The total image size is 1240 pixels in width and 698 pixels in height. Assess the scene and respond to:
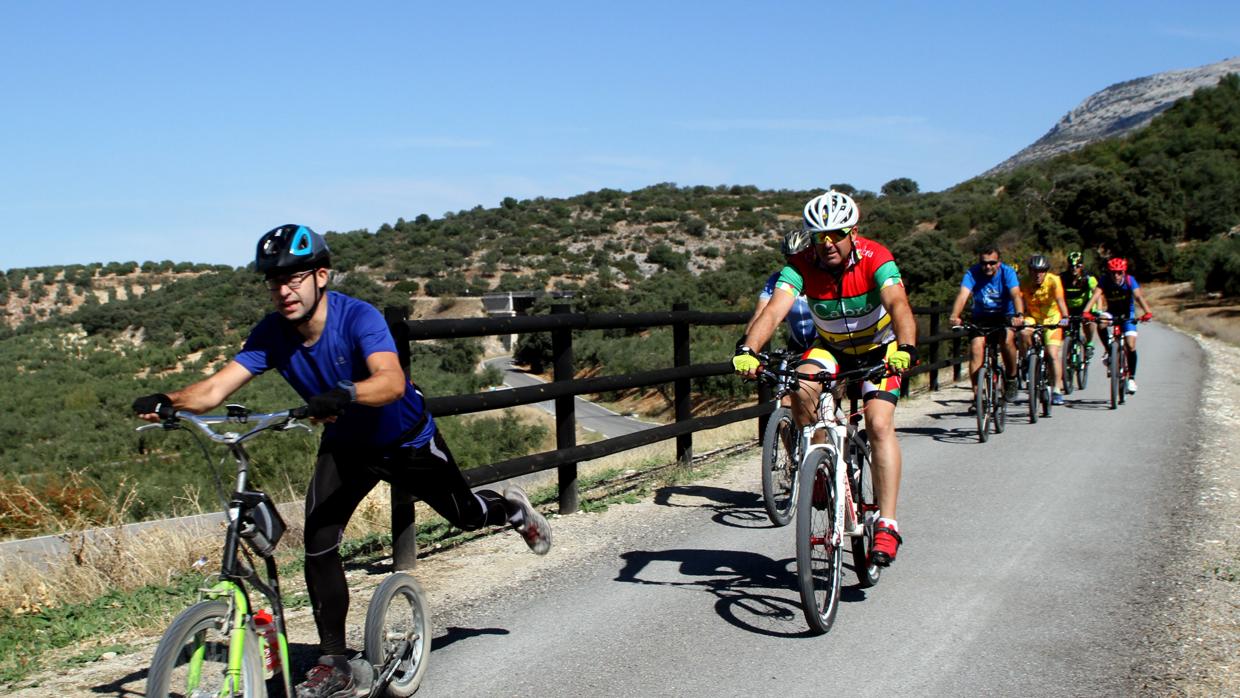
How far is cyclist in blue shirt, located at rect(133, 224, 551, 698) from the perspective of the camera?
410 cm

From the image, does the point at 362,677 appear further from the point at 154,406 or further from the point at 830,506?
the point at 830,506

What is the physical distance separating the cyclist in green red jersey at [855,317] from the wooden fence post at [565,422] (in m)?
2.13

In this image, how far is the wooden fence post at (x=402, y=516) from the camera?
6656mm

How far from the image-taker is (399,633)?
4668 millimetres

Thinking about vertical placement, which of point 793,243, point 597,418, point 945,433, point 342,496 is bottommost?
point 597,418

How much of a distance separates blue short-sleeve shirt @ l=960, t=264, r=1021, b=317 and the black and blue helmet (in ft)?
31.8

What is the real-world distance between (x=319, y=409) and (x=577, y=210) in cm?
10514

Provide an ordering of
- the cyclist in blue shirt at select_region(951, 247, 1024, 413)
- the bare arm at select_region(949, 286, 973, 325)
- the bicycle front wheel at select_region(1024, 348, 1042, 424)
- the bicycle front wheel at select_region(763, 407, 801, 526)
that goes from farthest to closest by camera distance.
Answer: the bicycle front wheel at select_region(1024, 348, 1042, 424)
the cyclist in blue shirt at select_region(951, 247, 1024, 413)
the bare arm at select_region(949, 286, 973, 325)
the bicycle front wheel at select_region(763, 407, 801, 526)

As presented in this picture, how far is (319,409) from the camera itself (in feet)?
12.2

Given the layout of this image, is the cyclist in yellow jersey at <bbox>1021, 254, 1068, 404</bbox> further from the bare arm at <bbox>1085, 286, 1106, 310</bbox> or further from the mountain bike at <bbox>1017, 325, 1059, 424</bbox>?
the bare arm at <bbox>1085, 286, 1106, 310</bbox>

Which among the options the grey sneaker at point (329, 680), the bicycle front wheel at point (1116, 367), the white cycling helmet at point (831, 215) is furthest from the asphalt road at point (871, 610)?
the bicycle front wheel at point (1116, 367)

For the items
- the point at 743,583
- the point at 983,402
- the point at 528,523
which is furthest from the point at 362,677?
the point at 983,402

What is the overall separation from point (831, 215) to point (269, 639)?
11.6ft

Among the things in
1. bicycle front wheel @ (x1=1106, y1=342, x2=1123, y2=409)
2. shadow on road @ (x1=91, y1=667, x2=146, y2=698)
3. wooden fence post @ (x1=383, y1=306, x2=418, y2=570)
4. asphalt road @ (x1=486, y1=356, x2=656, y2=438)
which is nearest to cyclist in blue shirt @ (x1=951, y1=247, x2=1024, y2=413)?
bicycle front wheel @ (x1=1106, y1=342, x2=1123, y2=409)
